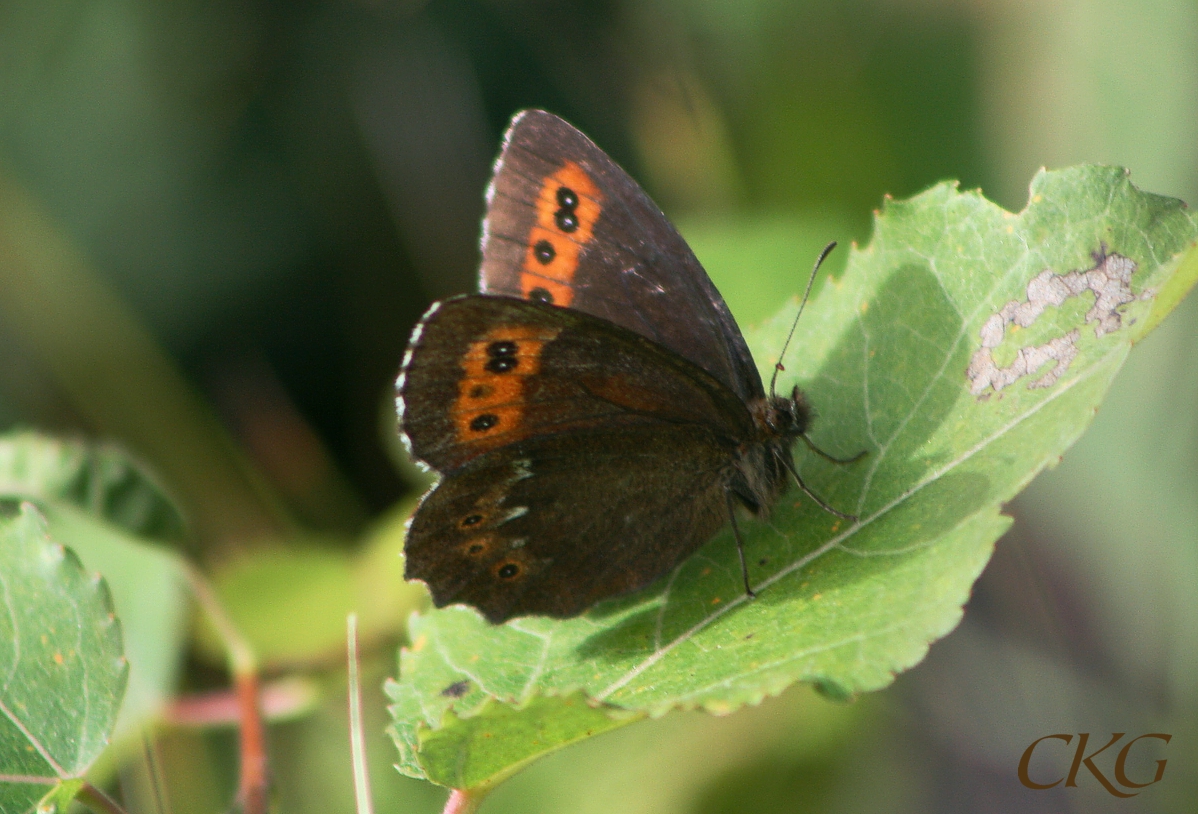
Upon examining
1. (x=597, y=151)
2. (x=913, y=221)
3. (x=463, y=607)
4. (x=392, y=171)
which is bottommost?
(x=463, y=607)

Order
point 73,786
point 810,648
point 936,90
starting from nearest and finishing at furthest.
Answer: point 810,648, point 73,786, point 936,90

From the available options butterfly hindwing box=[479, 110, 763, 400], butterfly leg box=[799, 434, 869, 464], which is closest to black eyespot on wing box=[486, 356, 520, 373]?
butterfly hindwing box=[479, 110, 763, 400]

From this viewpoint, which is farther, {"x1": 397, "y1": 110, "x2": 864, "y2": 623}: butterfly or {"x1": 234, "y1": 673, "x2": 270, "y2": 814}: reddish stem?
{"x1": 234, "y1": 673, "x2": 270, "y2": 814}: reddish stem

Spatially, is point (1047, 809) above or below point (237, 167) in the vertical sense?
below

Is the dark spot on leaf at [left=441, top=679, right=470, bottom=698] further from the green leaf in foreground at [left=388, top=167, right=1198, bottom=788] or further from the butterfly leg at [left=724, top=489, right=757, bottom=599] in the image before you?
the butterfly leg at [left=724, top=489, right=757, bottom=599]

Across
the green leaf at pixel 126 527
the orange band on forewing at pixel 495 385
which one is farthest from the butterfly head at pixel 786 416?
the green leaf at pixel 126 527

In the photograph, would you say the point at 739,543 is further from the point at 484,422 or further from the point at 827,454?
the point at 484,422

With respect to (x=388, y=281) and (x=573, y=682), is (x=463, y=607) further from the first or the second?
(x=388, y=281)

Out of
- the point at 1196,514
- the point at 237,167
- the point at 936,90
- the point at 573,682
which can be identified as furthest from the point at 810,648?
the point at 237,167
